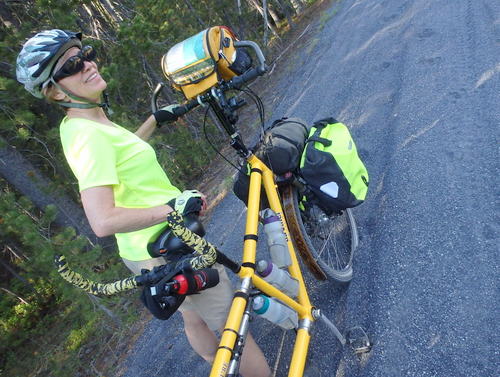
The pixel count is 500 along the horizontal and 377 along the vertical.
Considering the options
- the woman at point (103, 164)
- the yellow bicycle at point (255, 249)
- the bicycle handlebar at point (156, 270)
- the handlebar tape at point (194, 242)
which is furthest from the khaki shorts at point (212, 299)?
the handlebar tape at point (194, 242)

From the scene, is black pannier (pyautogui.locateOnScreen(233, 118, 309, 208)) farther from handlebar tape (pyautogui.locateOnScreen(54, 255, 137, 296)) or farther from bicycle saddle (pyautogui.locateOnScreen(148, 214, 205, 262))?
handlebar tape (pyautogui.locateOnScreen(54, 255, 137, 296))

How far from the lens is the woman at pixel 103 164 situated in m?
1.55

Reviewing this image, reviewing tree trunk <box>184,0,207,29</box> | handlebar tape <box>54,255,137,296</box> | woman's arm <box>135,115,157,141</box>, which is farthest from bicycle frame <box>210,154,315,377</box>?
tree trunk <box>184,0,207,29</box>

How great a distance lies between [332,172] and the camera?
103 inches

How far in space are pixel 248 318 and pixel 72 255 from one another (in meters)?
3.21

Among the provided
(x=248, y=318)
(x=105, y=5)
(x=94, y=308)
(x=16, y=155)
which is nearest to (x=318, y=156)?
(x=248, y=318)

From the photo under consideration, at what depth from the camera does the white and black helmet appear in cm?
174

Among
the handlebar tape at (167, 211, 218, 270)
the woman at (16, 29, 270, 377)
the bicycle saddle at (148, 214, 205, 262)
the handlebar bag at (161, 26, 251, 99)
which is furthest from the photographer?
the handlebar bag at (161, 26, 251, 99)

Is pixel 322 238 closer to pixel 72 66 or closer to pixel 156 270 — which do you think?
pixel 156 270

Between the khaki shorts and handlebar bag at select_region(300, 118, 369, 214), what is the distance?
1.06 meters

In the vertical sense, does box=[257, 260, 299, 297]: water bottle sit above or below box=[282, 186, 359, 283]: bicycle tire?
above

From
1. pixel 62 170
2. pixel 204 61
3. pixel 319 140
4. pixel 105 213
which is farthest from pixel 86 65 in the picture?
pixel 62 170

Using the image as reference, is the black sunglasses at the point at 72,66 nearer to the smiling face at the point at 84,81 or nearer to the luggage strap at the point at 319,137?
the smiling face at the point at 84,81

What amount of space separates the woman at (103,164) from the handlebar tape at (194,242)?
0.26 meters
